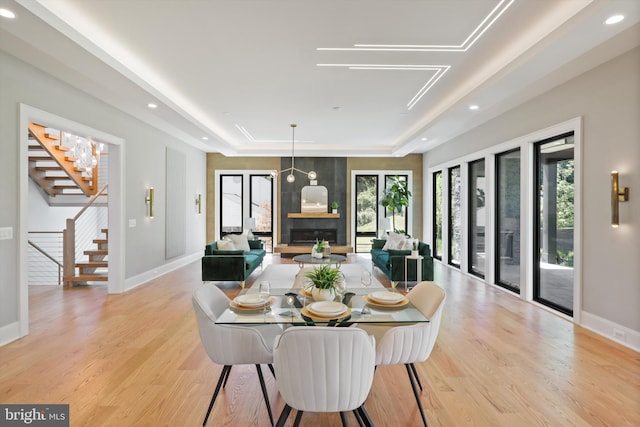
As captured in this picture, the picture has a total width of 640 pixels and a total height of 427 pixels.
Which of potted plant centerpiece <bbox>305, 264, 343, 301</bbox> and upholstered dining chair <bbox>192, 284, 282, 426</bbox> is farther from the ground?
potted plant centerpiece <bbox>305, 264, 343, 301</bbox>

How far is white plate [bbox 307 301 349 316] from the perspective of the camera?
6.71 ft

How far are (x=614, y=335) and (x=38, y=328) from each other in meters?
5.86

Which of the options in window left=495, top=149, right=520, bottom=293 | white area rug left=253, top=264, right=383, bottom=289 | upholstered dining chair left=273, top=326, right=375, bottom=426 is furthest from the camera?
white area rug left=253, top=264, right=383, bottom=289

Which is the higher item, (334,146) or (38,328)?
(334,146)

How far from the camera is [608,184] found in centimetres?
347

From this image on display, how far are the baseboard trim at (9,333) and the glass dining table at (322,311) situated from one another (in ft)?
8.45

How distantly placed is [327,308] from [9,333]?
328cm

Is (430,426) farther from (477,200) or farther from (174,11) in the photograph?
(477,200)

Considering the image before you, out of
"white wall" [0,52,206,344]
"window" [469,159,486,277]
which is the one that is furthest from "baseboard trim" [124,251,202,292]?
"window" [469,159,486,277]

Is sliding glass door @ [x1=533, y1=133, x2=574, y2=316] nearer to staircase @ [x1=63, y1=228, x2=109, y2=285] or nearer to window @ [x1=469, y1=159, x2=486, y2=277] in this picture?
window @ [x1=469, y1=159, x2=486, y2=277]

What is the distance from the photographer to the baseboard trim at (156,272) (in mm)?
5402

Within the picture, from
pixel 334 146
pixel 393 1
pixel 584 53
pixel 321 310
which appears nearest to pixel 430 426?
pixel 321 310

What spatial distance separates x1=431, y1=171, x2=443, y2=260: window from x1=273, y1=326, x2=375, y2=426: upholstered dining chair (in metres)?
7.31

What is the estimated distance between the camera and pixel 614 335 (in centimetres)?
334
